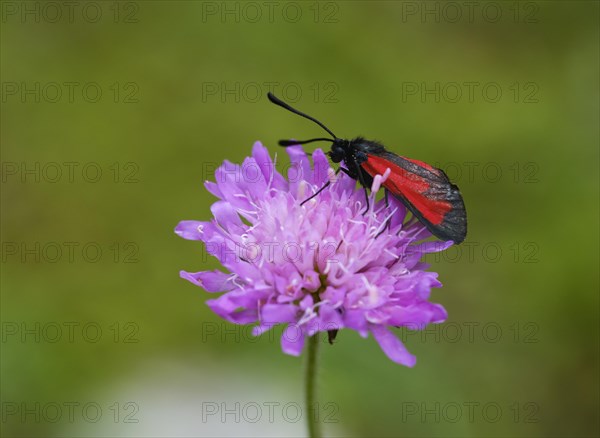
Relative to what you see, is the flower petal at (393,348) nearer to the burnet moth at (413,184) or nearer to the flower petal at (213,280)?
the burnet moth at (413,184)

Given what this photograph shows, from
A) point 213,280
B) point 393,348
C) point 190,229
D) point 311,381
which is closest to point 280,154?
point 190,229

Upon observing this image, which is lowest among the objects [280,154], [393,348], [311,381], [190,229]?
[311,381]

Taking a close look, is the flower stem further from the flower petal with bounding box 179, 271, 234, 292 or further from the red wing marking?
the red wing marking

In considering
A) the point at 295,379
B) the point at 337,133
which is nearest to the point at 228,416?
the point at 295,379

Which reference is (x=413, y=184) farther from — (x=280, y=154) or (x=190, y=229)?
(x=280, y=154)

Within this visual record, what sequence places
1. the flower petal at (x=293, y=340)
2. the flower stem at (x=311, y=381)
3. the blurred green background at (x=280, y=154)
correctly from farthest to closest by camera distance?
the blurred green background at (x=280, y=154) < the flower stem at (x=311, y=381) < the flower petal at (x=293, y=340)

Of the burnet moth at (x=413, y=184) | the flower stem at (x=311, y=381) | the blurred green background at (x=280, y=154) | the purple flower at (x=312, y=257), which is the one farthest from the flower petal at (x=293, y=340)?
the blurred green background at (x=280, y=154)
